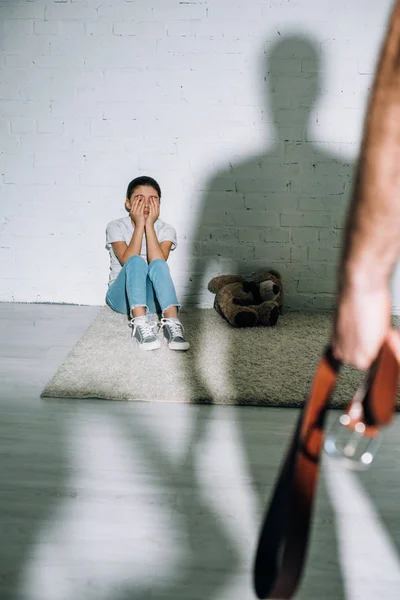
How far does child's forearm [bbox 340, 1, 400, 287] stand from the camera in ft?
1.66

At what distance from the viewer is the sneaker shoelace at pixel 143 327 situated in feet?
8.21

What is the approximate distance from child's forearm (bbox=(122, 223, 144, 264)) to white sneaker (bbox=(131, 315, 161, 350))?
1.36ft

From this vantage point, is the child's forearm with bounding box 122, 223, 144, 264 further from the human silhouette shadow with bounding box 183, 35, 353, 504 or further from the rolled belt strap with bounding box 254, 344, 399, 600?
the rolled belt strap with bounding box 254, 344, 399, 600

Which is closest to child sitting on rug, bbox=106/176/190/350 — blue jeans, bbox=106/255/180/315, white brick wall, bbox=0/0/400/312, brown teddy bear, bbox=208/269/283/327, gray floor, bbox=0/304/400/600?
Answer: blue jeans, bbox=106/255/180/315

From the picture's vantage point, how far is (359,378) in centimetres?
217

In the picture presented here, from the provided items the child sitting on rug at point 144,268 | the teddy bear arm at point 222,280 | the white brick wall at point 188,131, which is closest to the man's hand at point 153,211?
the child sitting on rug at point 144,268

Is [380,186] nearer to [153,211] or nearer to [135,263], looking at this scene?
[135,263]

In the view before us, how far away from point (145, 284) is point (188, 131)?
36.1 inches

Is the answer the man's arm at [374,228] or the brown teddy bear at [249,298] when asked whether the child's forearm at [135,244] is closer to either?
the brown teddy bear at [249,298]

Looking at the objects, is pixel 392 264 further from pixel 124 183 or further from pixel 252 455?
pixel 124 183

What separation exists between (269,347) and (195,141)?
1235 millimetres

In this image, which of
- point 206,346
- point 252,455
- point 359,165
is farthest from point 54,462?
point 359,165

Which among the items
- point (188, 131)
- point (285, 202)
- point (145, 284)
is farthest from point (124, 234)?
point (285, 202)

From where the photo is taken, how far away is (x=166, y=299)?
271cm
